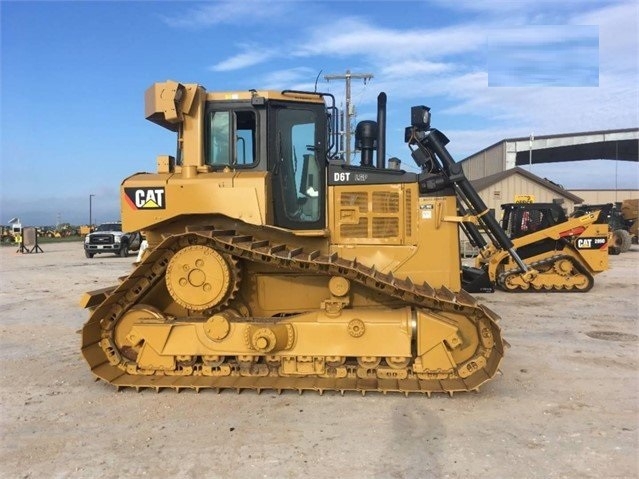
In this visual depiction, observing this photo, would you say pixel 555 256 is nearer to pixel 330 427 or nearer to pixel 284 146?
pixel 284 146

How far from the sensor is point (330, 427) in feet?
15.3

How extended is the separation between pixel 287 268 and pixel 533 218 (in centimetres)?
1124

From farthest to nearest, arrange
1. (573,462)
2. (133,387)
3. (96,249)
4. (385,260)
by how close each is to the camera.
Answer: (96,249), (385,260), (133,387), (573,462)

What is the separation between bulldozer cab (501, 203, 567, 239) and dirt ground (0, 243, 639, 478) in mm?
8108

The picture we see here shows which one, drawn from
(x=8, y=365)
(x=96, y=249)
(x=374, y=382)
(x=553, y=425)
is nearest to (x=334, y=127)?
(x=374, y=382)

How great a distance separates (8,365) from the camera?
6738mm

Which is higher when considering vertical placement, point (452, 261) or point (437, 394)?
point (452, 261)

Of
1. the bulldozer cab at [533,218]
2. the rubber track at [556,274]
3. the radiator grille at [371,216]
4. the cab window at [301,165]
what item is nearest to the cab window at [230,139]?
the cab window at [301,165]

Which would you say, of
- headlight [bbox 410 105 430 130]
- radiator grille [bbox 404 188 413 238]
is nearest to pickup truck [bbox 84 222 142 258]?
headlight [bbox 410 105 430 130]

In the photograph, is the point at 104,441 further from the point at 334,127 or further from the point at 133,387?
the point at 334,127

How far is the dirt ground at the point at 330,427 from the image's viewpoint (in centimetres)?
394

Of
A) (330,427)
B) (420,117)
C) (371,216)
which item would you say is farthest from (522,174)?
(330,427)

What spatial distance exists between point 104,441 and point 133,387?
4.21ft

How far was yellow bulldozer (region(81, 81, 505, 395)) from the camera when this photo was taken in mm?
5512
